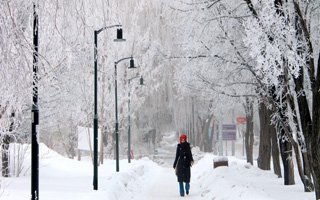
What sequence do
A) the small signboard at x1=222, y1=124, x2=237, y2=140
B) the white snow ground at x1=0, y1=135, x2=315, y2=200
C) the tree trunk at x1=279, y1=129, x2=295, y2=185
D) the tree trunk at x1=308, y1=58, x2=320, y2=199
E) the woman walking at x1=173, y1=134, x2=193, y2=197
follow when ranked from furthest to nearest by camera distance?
the small signboard at x1=222, y1=124, x2=237, y2=140, the woman walking at x1=173, y1=134, x2=193, y2=197, the tree trunk at x1=279, y1=129, x2=295, y2=185, the white snow ground at x1=0, y1=135, x2=315, y2=200, the tree trunk at x1=308, y1=58, x2=320, y2=199

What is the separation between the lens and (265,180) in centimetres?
1783

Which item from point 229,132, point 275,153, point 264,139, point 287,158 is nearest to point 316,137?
point 287,158

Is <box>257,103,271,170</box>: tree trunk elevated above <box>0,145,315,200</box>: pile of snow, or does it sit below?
above

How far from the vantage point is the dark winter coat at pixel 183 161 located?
16438mm

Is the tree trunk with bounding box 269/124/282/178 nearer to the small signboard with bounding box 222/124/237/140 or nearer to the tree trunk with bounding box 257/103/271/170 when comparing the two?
the tree trunk with bounding box 257/103/271/170

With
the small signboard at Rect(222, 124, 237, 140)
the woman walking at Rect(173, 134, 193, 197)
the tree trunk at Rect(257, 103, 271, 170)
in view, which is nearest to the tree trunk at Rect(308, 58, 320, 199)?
the woman walking at Rect(173, 134, 193, 197)

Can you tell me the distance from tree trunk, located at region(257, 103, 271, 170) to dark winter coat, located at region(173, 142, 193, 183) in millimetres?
4480

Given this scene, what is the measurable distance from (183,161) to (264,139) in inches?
241

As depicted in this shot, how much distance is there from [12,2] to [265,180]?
14.0 m

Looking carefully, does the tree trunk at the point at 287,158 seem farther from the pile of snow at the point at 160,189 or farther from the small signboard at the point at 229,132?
the small signboard at the point at 229,132

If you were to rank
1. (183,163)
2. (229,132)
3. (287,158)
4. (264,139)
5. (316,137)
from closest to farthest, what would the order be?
(316,137) < (287,158) < (183,163) < (264,139) < (229,132)

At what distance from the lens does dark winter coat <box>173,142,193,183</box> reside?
16438 mm

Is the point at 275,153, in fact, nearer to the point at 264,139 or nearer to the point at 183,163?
the point at 264,139

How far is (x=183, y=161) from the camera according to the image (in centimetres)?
1673
